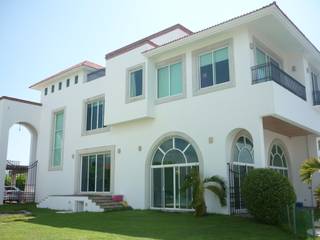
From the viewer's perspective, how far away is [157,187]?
61.6ft

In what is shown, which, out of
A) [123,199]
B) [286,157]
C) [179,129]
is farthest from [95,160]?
[286,157]

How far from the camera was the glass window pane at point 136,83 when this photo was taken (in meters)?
20.1

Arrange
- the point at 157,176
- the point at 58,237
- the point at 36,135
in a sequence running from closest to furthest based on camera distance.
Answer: the point at 58,237 < the point at 157,176 < the point at 36,135

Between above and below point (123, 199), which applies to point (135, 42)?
above

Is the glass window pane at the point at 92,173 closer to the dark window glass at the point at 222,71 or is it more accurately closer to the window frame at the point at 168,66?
the window frame at the point at 168,66

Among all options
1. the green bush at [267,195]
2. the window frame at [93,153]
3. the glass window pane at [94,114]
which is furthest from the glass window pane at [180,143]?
the glass window pane at [94,114]

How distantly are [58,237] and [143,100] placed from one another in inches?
405

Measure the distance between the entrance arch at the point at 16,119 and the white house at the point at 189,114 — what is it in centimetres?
16

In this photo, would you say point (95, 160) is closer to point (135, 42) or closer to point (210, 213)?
point (135, 42)

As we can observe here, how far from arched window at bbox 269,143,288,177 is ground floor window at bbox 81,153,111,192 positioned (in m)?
9.78

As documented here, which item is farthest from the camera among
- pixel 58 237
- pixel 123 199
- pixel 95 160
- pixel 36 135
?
pixel 36 135

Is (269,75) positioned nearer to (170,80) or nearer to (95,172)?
(170,80)

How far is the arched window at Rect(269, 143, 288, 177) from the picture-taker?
64.6 ft

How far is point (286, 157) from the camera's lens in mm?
20984
